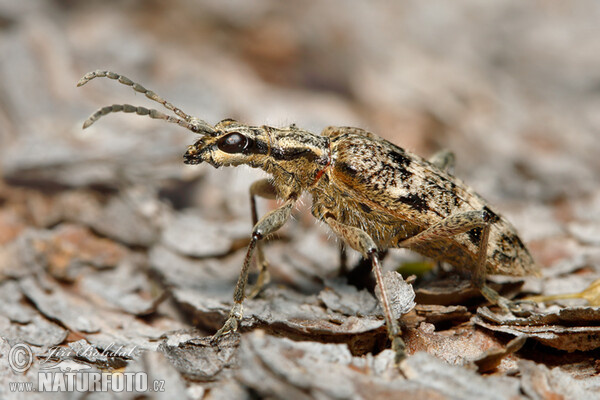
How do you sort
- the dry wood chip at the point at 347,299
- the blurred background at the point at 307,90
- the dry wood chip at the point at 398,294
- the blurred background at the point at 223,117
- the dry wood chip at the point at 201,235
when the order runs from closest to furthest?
the dry wood chip at the point at 398,294 → the dry wood chip at the point at 347,299 → the blurred background at the point at 223,117 → the dry wood chip at the point at 201,235 → the blurred background at the point at 307,90

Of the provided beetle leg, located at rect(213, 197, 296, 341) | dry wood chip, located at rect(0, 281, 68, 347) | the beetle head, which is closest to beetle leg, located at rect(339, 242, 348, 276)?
beetle leg, located at rect(213, 197, 296, 341)

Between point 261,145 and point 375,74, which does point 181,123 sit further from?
point 375,74

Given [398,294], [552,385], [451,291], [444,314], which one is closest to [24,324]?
[398,294]

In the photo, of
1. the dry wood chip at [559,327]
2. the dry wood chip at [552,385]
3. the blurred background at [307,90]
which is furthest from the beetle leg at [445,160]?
the dry wood chip at [552,385]

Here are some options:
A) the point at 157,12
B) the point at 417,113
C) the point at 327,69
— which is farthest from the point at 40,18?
the point at 417,113

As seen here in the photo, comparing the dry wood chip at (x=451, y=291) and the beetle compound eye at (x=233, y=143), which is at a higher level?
the beetle compound eye at (x=233, y=143)

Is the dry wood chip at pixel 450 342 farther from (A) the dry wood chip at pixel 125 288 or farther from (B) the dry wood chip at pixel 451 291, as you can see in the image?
(A) the dry wood chip at pixel 125 288

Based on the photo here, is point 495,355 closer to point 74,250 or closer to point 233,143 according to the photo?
point 233,143
